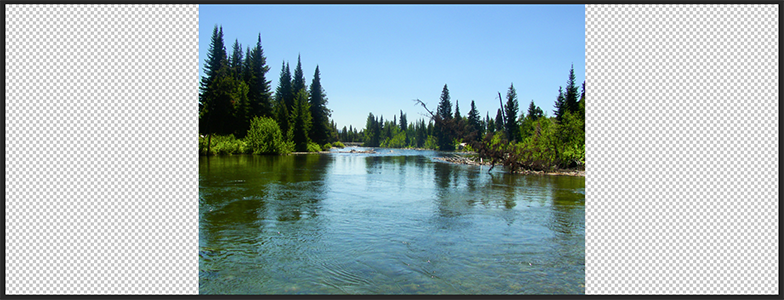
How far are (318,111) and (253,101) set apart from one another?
62.4 ft

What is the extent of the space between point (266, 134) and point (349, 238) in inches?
1733

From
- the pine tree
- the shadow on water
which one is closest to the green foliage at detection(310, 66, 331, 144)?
the pine tree

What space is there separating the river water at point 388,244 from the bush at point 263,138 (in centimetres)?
3602

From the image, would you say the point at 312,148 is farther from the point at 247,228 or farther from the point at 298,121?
the point at 247,228

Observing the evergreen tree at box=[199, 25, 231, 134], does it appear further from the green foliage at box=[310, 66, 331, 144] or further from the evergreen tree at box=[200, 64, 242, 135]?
the green foliage at box=[310, 66, 331, 144]

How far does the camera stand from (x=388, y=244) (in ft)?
25.5

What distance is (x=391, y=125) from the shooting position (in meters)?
162

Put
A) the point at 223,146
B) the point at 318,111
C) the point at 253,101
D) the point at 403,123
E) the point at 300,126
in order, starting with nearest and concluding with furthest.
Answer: the point at 223,146
the point at 253,101
the point at 300,126
the point at 318,111
the point at 403,123

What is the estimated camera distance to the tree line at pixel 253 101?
46.6m

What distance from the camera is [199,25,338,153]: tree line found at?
Result: 46.6m

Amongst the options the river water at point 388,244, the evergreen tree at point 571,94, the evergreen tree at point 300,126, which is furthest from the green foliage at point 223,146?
the evergreen tree at point 571,94

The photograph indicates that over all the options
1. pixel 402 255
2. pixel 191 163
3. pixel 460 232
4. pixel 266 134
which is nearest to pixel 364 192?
pixel 460 232

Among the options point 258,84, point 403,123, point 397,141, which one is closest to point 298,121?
point 258,84

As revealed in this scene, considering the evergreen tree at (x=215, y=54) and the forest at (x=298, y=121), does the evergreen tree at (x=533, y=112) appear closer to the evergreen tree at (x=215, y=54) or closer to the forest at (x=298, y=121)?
the forest at (x=298, y=121)
